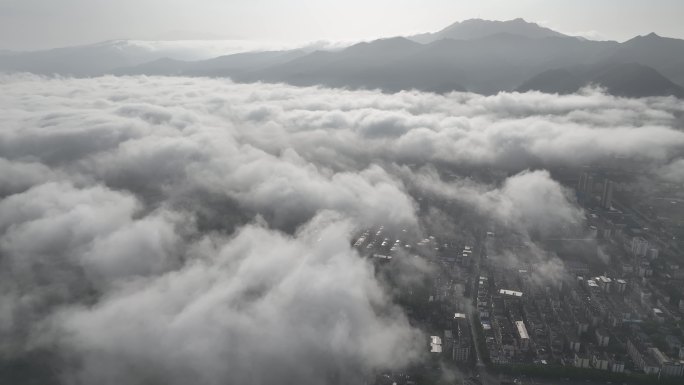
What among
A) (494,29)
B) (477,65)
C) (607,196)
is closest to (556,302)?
(607,196)

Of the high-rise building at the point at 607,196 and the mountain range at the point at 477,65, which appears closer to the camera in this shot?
the high-rise building at the point at 607,196

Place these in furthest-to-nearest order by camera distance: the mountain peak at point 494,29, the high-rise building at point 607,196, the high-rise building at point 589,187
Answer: the mountain peak at point 494,29, the high-rise building at point 589,187, the high-rise building at point 607,196

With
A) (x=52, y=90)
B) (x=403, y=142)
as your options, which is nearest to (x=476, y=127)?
(x=403, y=142)

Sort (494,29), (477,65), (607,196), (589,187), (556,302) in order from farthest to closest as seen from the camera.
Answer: (494,29) < (477,65) < (589,187) < (607,196) < (556,302)

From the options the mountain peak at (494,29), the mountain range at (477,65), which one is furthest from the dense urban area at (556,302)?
the mountain peak at (494,29)

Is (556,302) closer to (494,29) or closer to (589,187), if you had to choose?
(589,187)

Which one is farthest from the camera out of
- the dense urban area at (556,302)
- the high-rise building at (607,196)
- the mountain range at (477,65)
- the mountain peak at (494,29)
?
the mountain peak at (494,29)

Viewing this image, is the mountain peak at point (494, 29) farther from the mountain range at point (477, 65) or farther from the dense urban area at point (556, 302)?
the dense urban area at point (556, 302)

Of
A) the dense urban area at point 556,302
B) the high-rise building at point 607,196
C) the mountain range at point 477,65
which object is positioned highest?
the mountain range at point 477,65

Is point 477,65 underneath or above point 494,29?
underneath
